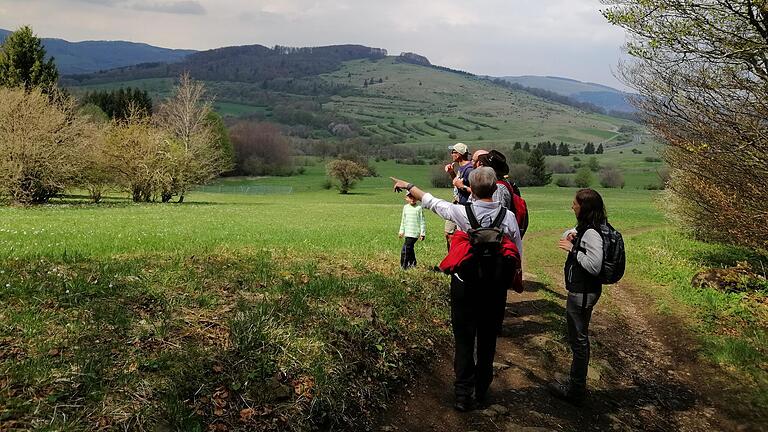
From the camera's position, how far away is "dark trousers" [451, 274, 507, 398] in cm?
539

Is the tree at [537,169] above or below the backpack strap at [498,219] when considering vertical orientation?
below

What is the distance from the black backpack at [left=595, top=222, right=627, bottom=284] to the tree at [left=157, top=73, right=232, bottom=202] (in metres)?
40.8

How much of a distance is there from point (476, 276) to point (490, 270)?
161 millimetres

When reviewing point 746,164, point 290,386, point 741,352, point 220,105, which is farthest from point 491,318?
point 220,105

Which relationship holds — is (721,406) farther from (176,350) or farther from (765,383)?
(176,350)

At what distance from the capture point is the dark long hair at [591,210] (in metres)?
6.03

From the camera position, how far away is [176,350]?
496 cm

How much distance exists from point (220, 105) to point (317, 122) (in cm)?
4010

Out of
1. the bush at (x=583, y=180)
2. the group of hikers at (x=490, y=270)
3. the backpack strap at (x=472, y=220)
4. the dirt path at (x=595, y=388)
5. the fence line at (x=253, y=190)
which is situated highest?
the backpack strap at (x=472, y=220)

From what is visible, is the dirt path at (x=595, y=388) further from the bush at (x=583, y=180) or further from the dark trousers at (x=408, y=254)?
the bush at (x=583, y=180)

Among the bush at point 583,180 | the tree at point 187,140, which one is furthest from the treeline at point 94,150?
the bush at point 583,180

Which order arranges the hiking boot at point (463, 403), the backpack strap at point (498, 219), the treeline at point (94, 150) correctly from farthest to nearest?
the treeline at point (94, 150), the hiking boot at point (463, 403), the backpack strap at point (498, 219)

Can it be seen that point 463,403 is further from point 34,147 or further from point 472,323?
point 34,147

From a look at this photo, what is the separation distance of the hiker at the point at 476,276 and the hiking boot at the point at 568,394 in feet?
3.94
